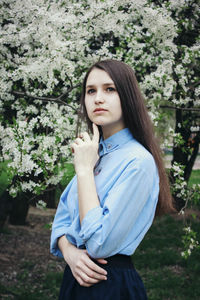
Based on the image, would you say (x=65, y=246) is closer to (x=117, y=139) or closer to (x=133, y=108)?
(x=117, y=139)

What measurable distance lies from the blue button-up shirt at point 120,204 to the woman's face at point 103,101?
0.11 metres

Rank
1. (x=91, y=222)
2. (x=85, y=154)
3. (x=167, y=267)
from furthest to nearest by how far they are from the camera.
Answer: (x=167, y=267), (x=85, y=154), (x=91, y=222)

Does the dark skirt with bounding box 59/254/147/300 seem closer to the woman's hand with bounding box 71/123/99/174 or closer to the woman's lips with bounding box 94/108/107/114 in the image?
the woman's hand with bounding box 71/123/99/174

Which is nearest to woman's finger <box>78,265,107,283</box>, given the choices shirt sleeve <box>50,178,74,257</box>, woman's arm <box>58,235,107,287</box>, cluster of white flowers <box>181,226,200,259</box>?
woman's arm <box>58,235,107,287</box>

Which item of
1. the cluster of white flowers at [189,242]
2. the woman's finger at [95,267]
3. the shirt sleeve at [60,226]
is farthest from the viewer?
the cluster of white flowers at [189,242]

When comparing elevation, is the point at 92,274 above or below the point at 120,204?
below

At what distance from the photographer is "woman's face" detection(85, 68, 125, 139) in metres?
1.65

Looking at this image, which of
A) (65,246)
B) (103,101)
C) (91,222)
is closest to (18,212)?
(65,246)

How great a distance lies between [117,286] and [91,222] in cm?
Result: 38

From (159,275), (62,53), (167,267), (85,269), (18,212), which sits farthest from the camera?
(18,212)

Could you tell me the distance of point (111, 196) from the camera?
139 centimetres

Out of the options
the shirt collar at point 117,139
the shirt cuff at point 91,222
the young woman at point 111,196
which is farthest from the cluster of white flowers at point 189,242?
the shirt cuff at point 91,222

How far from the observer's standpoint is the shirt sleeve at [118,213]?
4.42ft

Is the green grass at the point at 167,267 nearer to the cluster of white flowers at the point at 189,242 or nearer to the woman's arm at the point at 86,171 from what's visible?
the cluster of white flowers at the point at 189,242
